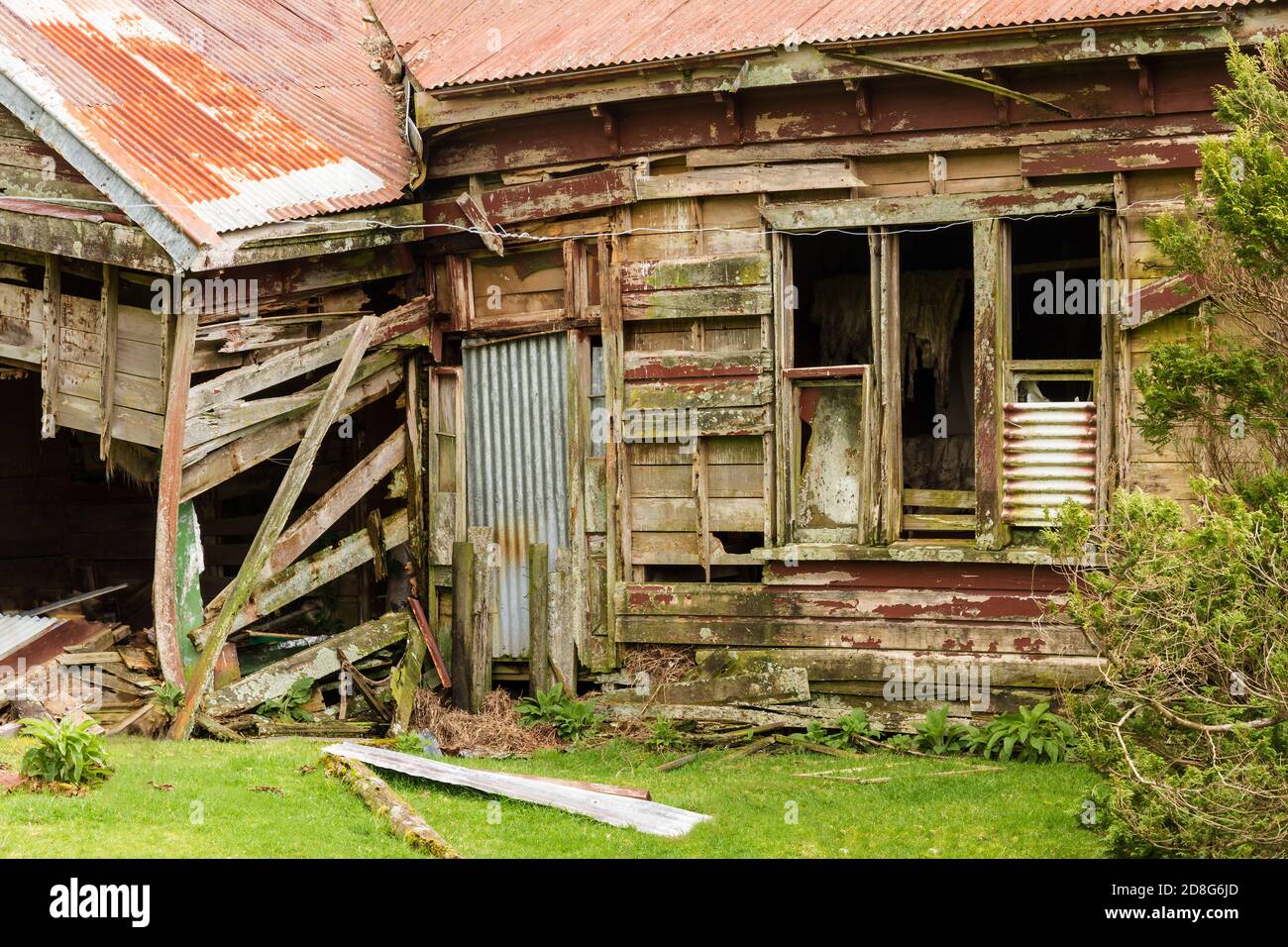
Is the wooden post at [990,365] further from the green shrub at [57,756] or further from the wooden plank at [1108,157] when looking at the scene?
the green shrub at [57,756]

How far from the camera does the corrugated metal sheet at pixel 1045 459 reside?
37.2ft

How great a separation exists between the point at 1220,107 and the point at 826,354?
22.4 ft

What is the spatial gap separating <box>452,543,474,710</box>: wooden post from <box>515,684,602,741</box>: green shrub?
2.11 ft

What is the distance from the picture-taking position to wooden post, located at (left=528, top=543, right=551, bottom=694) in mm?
13055

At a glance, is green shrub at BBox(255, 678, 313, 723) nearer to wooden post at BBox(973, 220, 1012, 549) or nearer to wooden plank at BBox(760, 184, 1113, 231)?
wooden plank at BBox(760, 184, 1113, 231)

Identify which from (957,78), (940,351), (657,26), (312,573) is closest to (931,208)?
(957,78)

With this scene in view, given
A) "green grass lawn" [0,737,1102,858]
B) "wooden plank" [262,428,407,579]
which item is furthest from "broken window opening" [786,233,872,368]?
"green grass lawn" [0,737,1102,858]

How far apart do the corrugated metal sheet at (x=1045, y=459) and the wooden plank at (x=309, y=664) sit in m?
5.54

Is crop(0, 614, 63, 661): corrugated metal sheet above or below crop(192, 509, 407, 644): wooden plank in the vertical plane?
below

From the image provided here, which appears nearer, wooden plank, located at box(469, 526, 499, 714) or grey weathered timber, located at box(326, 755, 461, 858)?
grey weathered timber, located at box(326, 755, 461, 858)

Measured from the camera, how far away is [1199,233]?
8.91 m

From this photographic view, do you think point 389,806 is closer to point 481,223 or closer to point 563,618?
point 563,618

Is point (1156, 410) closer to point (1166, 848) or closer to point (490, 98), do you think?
point (1166, 848)

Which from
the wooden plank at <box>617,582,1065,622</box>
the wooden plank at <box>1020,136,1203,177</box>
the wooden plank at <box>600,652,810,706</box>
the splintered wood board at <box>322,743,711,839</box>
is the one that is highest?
the wooden plank at <box>1020,136,1203,177</box>
